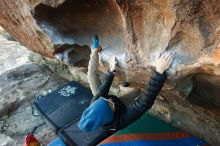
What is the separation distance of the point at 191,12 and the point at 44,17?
58.5 inches

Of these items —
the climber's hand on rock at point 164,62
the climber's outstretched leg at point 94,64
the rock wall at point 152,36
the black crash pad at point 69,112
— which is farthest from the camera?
the black crash pad at point 69,112

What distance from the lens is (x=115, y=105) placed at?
2.43 metres

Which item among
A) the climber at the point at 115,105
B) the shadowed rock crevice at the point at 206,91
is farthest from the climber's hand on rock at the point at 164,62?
the shadowed rock crevice at the point at 206,91

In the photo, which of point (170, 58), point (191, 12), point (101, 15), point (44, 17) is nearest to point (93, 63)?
point (101, 15)

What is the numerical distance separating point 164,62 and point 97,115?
580 millimetres

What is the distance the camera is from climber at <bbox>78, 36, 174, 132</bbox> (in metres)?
2.10

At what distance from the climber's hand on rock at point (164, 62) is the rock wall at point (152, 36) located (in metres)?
0.04

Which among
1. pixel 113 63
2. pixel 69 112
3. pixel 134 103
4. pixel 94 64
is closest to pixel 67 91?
pixel 69 112

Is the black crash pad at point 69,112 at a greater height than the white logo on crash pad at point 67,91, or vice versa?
the white logo on crash pad at point 67,91

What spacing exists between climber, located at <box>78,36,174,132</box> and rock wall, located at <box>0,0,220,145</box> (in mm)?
76

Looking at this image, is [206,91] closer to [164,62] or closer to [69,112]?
[164,62]

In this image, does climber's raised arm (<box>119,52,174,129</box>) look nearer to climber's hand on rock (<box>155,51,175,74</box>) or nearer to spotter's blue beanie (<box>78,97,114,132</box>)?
climber's hand on rock (<box>155,51,175,74</box>)

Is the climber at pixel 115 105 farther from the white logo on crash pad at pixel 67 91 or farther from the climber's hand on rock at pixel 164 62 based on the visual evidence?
the white logo on crash pad at pixel 67 91

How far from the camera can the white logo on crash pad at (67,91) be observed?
152 inches
